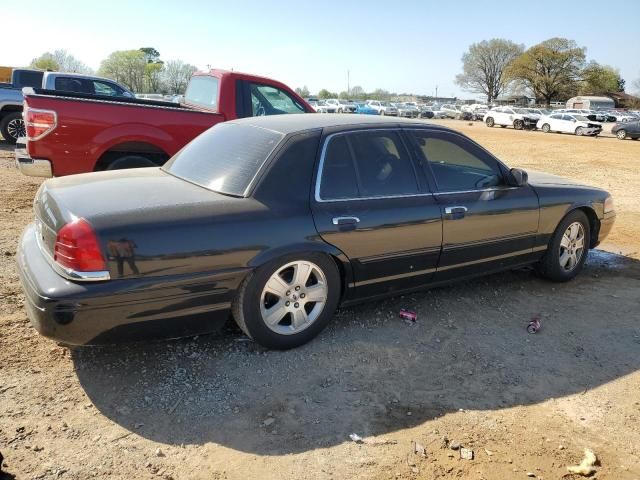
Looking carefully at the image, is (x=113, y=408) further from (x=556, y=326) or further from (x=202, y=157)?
(x=556, y=326)

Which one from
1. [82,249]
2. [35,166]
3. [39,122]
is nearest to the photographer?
[82,249]

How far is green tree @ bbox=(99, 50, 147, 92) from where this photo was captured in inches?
3177

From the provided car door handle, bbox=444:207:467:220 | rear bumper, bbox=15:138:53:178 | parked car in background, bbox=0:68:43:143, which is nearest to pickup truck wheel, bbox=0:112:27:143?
parked car in background, bbox=0:68:43:143

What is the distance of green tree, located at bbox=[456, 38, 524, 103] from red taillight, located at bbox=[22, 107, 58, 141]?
341ft

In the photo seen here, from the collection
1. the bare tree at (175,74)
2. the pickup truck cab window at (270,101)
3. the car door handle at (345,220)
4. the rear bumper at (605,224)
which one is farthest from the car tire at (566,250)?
the bare tree at (175,74)

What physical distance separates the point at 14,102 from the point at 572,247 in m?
13.1

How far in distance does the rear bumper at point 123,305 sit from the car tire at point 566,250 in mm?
3196

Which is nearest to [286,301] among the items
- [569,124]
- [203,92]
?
[203,92]

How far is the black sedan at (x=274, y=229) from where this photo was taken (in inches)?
116

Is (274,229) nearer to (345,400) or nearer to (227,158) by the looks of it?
(227,158)

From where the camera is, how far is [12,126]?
13.8 metres

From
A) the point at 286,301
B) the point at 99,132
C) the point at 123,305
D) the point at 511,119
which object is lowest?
the point at 286,301

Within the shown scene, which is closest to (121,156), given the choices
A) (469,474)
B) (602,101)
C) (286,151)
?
(286,151)

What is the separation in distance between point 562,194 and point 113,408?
4.17m
